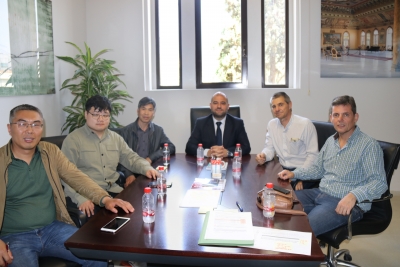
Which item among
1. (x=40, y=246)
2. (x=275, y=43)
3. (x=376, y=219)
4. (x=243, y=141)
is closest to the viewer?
(x=40, y=246)

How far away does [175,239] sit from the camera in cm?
136

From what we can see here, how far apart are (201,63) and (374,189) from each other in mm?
3045

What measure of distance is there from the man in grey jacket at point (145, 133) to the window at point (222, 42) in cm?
134

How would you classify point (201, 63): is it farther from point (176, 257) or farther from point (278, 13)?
point (176, 257)

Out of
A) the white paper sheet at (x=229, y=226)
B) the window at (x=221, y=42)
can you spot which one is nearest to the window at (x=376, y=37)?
the window at (x=221, y=42)

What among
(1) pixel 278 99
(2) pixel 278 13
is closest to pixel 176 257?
(1) pixel 278 99

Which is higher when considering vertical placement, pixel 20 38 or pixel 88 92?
pixel 20 38

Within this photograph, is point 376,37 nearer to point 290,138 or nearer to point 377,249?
point 290,138

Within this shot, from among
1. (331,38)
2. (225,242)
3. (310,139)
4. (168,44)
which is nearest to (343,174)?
(310,139)

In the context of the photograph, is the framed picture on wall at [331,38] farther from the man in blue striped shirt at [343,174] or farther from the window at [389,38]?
the man in blue striped shirt at [343,174]

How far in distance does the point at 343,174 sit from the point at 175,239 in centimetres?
142

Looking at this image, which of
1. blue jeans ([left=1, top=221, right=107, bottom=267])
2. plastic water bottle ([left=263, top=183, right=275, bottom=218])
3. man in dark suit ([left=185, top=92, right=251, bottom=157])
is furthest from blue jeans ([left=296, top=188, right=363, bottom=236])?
blue jeans ([left=1, top=221, right=107, bottom=267])

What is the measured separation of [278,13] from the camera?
4.49 m

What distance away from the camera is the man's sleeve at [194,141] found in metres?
3.24
